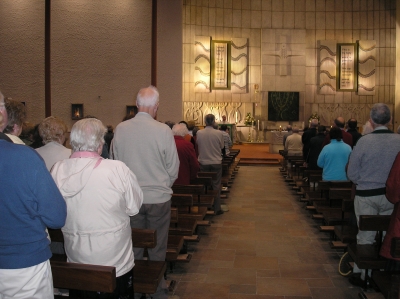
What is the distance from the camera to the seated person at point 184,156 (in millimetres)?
5574

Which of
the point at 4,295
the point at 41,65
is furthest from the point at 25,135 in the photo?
the point at 41,65

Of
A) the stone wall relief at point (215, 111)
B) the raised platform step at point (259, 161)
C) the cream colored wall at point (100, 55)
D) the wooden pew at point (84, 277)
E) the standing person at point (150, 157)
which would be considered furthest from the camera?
the stone wall relief at point (215, 111)

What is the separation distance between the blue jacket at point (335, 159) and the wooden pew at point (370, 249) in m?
2.59

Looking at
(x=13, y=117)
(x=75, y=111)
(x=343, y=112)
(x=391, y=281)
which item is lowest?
(x=391, y=281)

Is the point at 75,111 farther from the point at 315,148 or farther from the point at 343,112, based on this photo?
the point at 343,112

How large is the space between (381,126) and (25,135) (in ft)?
11.1

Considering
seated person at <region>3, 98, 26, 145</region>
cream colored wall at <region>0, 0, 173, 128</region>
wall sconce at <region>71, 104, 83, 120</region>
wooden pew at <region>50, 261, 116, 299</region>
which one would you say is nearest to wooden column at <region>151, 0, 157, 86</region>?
cream colored wall at <region>0, 0, 173, 128</region>

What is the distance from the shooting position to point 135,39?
12.4m

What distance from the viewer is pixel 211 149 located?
7.78 m

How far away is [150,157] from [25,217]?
1.58 m

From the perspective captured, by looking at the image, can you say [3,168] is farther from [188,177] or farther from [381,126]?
[188,177]

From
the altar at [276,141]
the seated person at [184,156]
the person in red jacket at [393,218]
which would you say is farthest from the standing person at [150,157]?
the altar at [276,141]

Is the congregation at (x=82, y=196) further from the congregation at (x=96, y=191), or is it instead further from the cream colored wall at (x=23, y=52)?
the cream colored wall at (x=23, y=52)

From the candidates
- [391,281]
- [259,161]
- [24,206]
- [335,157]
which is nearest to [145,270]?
[24,206]
